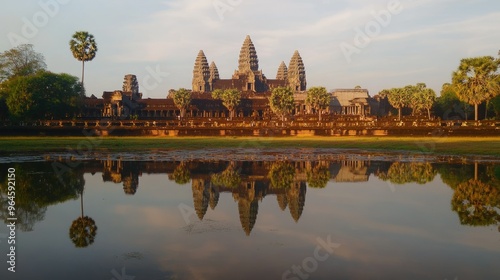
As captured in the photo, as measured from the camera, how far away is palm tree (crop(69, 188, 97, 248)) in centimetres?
896

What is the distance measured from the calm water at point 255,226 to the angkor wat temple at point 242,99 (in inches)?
2477

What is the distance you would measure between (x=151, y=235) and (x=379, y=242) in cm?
423

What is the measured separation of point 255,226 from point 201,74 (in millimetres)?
142212

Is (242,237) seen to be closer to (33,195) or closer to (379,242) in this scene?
(379,242)

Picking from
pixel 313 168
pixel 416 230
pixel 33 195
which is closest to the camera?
pixel 416 230

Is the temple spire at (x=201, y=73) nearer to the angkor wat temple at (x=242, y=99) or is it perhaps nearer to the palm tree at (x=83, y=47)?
the angkor wat temple at (x=242, y=99)

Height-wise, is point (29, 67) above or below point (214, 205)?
above

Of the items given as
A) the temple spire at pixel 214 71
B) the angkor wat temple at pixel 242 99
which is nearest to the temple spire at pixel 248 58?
the angkor wat temple at pixel 242 99

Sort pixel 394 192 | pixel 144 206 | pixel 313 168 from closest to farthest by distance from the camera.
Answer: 1. pixel 144 206
2. pixel 394 192
3. pixel 313 168

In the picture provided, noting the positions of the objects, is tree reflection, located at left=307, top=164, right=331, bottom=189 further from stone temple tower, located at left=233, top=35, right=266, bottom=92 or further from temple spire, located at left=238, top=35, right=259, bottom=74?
temple spire, located at left=238, top=35, right=259, bottom=74

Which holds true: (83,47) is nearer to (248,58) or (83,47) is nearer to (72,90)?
(72,90)

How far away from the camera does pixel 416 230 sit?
9992mm

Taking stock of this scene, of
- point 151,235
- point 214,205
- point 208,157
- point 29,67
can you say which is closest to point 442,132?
point 208,157

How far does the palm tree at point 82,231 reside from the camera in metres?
8.96
